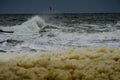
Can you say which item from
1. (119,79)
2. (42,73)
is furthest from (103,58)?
(42,73)

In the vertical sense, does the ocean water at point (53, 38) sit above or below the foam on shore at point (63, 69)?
below

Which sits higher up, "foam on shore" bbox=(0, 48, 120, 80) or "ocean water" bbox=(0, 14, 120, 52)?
"foam on shore" bbox=(0, 48, 120, 80)

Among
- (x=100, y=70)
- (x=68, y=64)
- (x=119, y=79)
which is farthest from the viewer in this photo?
(x=68, y=64)

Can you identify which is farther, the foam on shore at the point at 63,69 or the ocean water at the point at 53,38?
the ocean water at the point at 53,38

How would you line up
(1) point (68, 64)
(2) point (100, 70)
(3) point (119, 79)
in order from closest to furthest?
(3) point (119, 79)
(2) point (100, 70)
(1) point (68, 64)

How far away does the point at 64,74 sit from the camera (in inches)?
137

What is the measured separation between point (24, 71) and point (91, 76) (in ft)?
3.58

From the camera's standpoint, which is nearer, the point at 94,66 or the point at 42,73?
the point at 42,73

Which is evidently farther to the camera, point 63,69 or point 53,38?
point 53,38

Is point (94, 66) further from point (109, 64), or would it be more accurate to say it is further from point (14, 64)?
point (14, 64)

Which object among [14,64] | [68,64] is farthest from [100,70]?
[14,64]

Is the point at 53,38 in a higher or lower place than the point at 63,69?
lower

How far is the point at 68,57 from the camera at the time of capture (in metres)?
4.44

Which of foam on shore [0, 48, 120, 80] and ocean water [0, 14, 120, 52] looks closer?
foam on shore [0, 48, 120, 80]
